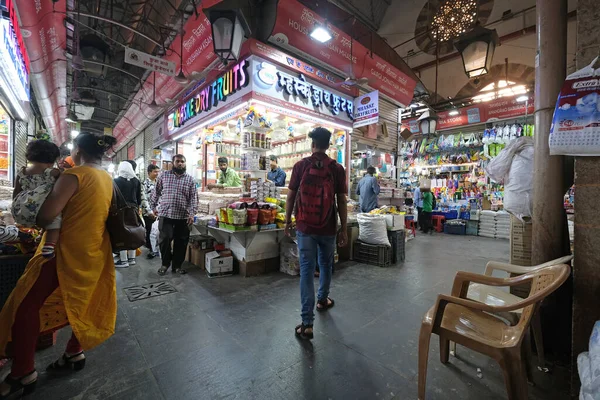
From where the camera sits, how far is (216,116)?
246 inches

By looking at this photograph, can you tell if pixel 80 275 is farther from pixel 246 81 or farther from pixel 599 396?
pixel 246 81

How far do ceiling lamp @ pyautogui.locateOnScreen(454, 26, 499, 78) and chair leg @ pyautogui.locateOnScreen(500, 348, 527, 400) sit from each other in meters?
4.90

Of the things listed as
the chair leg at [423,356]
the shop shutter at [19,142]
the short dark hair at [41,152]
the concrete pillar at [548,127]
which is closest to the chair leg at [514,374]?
the chair leg at [423,356]

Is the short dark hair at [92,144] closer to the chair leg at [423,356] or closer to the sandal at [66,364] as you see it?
the sandal at [66,364]

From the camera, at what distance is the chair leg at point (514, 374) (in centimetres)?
146

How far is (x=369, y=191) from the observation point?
6727mm

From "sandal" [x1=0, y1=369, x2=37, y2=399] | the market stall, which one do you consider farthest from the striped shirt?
the market stall

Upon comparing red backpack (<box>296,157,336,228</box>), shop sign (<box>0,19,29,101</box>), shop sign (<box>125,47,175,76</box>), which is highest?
shop sign (<box>125,47,175,76</box>)

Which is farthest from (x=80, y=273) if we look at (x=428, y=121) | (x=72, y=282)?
(x=428, y=121)

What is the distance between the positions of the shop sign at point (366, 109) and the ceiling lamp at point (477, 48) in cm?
212

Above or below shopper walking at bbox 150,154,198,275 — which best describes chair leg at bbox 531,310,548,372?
below

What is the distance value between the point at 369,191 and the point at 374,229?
1.91 m

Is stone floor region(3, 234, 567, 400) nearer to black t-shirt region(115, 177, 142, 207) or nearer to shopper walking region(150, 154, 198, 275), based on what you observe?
shopper walking region(150, 154, 198, 275)

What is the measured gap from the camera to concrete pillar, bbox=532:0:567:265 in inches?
86.8
